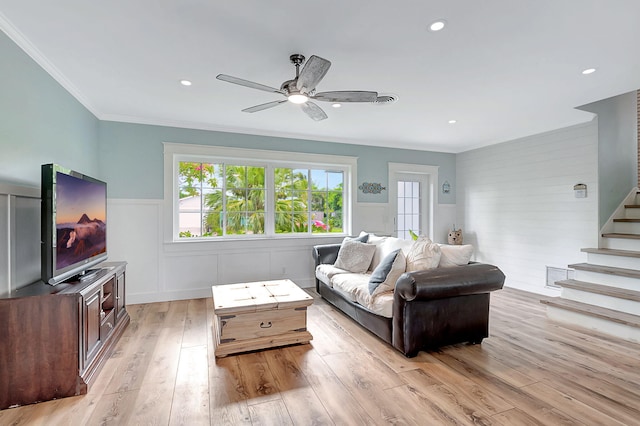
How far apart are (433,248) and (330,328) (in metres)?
1.35

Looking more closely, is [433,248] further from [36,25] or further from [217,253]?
[36,25]

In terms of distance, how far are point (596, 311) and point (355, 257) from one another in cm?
259

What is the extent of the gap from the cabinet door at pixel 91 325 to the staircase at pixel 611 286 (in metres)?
4.54

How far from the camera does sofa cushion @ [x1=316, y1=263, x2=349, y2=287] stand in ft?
12.7

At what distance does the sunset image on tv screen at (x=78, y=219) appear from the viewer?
2.27m

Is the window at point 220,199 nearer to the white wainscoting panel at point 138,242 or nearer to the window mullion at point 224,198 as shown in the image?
the window mullion at point 224,198

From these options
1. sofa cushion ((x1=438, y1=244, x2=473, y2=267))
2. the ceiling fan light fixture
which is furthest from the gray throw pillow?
the ceiling fan light fixture

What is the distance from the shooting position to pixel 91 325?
235cm

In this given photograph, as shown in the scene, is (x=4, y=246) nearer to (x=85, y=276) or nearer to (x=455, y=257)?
(x=85, y=276)

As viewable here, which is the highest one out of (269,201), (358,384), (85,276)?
(269,201)

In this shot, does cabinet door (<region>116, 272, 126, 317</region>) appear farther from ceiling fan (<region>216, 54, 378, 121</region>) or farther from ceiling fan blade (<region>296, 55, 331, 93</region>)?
ceiling fan blade (<region>296, 55, 331, 93</region>)

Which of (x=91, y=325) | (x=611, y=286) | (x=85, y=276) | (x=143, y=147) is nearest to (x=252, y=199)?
(x=143, y=147)

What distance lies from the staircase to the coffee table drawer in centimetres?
297

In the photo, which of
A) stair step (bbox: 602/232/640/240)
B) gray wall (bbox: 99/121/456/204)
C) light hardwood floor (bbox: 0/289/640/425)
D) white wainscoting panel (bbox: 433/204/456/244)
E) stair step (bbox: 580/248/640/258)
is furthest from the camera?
white wainscoting panel (bbox: 433/204/456/244)
